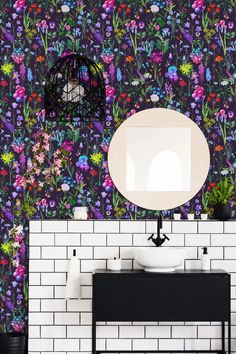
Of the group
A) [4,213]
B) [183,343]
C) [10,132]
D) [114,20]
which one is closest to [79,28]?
[114,20]

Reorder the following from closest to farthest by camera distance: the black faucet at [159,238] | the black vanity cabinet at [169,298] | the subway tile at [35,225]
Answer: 1. the black vanity cabinet at [169,298]
2. the black faucet at [159,238]
3. the subway tile at [35,225]

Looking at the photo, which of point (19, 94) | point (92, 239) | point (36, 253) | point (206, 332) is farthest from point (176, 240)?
point (19, 94)

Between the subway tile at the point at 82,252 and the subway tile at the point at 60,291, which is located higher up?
the subway tile at the point at 82,252

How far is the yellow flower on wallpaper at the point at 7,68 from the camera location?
561 cm

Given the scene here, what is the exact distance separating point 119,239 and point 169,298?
646 millimetres

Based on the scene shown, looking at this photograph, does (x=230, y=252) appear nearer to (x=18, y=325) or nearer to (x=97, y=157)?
(x=97, y=157)

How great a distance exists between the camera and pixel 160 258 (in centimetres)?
510

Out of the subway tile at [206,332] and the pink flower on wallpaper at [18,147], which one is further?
the pink flower on wallpaper at [18,147]

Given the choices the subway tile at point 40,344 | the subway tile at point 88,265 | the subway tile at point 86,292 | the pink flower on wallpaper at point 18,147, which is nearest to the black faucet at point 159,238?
the subway tile at point 88,265

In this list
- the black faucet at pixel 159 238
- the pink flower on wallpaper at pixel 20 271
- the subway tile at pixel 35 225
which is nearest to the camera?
the black faucet at pixel 159 238

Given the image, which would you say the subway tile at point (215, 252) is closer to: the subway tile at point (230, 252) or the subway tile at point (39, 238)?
the subway tile at point (230, 252)

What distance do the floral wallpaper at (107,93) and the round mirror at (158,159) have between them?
6 cm

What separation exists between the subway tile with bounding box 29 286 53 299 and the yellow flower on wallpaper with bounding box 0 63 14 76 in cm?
165

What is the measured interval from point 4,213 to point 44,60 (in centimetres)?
122
